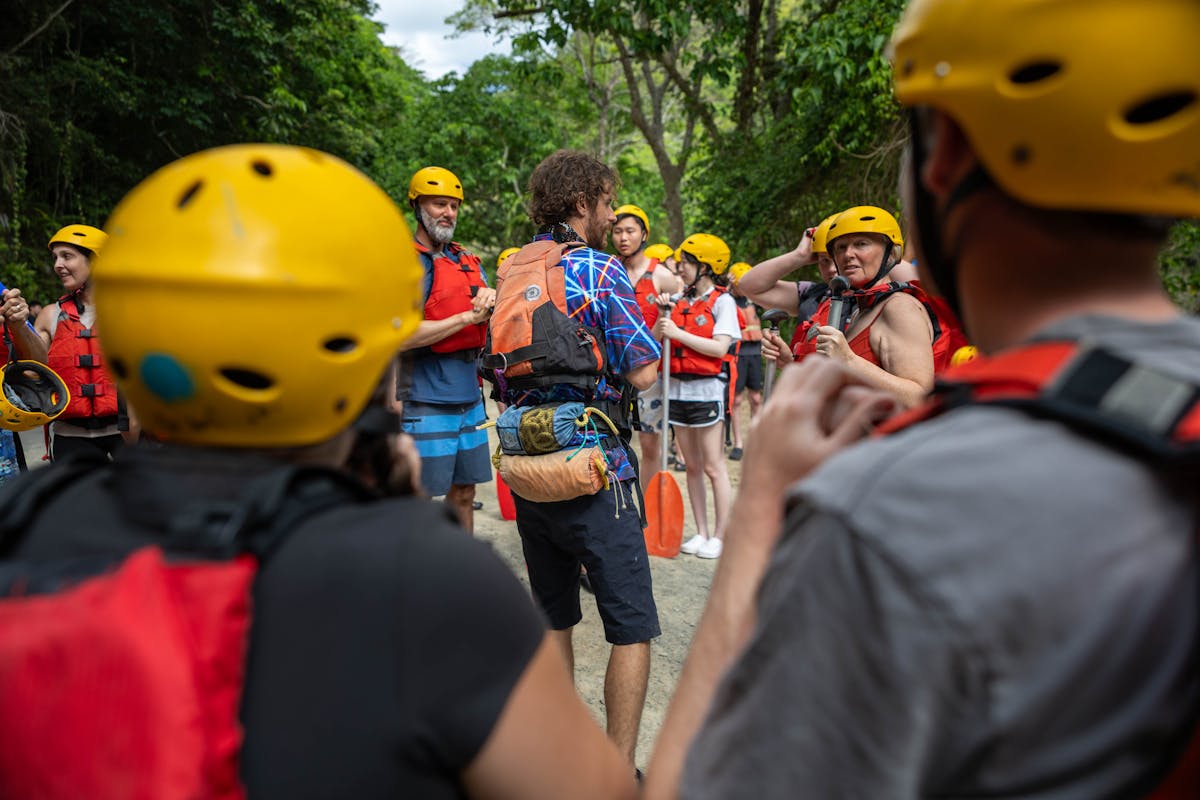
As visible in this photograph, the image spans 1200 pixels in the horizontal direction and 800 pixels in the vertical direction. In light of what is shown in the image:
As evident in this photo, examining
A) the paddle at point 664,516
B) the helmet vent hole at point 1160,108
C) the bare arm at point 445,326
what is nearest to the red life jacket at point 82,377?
the bare arm at point 445,326

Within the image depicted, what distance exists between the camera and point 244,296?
3.34ft

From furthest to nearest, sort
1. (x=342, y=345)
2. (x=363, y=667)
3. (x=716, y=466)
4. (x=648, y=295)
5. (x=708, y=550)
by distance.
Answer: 1. (x=648, y=295)
2. (x=716, y=466)
3. (x=708, y=550)
4. (x=342, y=345)
5. (x=363, y=667)

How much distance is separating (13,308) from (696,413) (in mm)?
4787

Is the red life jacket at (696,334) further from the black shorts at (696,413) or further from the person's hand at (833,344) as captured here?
the person's hand at (833,344)

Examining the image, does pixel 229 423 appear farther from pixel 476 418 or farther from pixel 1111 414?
pixel 476 418

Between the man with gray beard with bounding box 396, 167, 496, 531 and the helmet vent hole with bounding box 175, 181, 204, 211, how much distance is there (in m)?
3.46

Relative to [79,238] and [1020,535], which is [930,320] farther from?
[79,238]

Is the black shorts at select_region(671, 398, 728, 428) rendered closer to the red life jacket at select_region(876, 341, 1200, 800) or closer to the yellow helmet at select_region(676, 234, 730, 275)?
the yellow helmet at select_region(676, 234, 730, 275)

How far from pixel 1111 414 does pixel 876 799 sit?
0.45 metres

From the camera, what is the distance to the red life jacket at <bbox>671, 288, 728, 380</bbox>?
20.1 feet

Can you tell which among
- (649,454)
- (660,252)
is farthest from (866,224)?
(660,252)

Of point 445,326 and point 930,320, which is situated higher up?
point 930,320

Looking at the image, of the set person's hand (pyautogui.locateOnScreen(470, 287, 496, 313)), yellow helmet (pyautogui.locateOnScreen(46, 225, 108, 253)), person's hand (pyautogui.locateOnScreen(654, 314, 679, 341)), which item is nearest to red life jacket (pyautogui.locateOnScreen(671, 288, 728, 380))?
person's hand (pyautogui.locateOnScreen(654, 314, 679, 341))

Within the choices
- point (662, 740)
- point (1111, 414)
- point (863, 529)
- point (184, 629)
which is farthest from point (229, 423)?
point (1111, 414)
